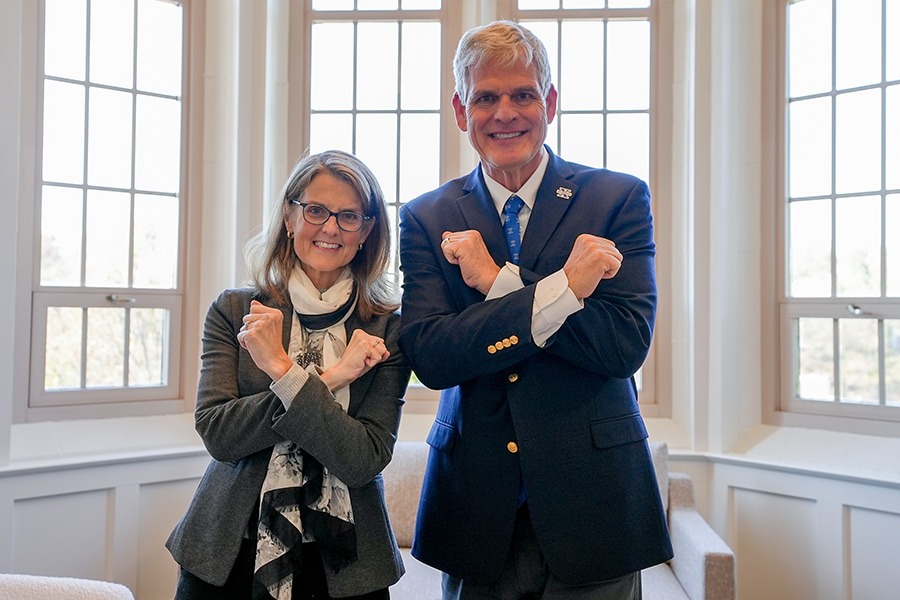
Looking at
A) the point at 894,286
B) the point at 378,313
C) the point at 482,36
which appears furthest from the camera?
the point at 894,286

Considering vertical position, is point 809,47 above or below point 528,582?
above

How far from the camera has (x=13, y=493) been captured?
8.20ft

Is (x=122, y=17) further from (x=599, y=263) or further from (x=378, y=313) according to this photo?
(x=599, y=263)

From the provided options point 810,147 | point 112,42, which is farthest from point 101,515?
point 810,147

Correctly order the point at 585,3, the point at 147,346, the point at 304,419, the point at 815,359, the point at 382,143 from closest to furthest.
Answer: the point at 304,419, the point at 815,359, the point at 147,346, the point at 585,3, the point at 382,143

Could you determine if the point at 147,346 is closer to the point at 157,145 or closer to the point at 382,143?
the point at 157,145

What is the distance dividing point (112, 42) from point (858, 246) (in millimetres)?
3160

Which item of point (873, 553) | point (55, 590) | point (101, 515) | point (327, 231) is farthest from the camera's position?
point (101, 515)

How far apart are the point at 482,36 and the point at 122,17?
7.56 ft

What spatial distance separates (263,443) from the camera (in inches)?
53.8

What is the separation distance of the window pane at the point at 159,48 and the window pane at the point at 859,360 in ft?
9.81

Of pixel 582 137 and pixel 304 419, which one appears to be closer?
pixel 304 419

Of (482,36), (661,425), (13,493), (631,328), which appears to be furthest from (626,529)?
(13,493)

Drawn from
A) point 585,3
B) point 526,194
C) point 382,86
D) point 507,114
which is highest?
point 585,3
